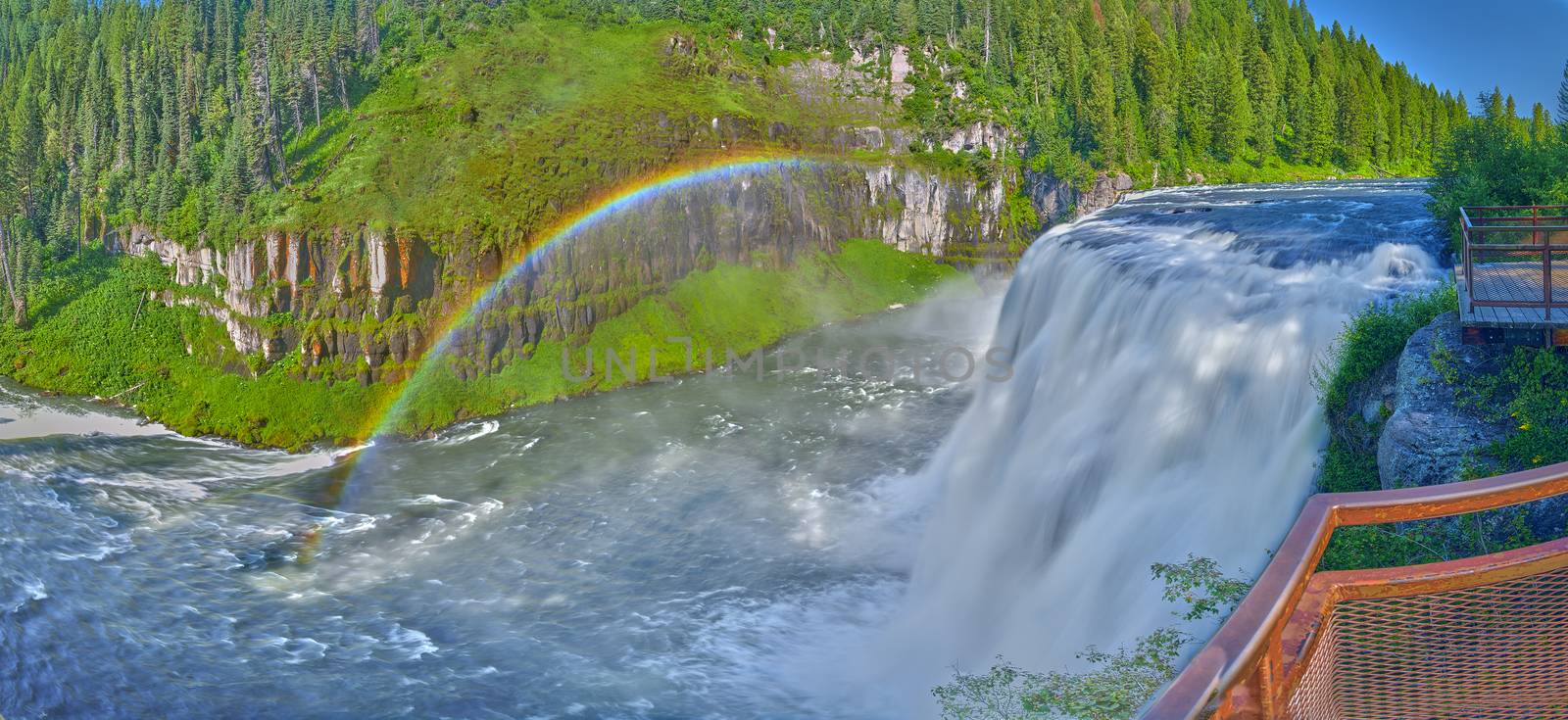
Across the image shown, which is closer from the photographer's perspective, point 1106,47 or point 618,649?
point 618,649

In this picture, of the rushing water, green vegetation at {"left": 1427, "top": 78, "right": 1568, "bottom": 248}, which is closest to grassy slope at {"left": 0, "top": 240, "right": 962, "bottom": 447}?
the rushing water

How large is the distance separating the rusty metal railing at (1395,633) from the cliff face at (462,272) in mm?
57366

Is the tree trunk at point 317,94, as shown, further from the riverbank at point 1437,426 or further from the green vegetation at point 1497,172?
the riverbank at point 1437,426

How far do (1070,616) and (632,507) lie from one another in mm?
21364

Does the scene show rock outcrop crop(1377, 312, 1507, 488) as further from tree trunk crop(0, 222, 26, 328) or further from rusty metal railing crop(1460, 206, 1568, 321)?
tree trunk crop(0, 222, 26, 328)

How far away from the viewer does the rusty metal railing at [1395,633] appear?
12.3 feet

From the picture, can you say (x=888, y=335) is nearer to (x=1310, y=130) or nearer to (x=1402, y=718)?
(x=1402, y=718)

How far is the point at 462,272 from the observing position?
59812mm

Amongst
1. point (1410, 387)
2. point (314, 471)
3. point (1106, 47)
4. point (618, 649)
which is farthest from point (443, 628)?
point (1106, 47)

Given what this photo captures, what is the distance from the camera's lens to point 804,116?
93.4m

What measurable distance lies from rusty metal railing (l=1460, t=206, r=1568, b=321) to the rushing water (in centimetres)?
281

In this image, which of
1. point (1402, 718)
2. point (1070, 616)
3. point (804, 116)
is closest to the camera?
point (1402, 718)

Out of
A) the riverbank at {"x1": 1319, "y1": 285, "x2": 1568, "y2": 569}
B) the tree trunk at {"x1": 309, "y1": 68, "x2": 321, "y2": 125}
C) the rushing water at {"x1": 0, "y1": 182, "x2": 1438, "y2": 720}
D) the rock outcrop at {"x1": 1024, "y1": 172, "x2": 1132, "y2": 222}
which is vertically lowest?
the rushing water at {"x1": 0, "y1": 182, "x2": 1438, "y2": 720}

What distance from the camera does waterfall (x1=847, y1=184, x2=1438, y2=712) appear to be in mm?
19453
